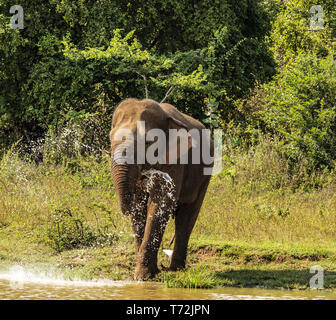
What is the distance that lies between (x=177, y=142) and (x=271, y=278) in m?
2.31

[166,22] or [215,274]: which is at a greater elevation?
[166,22]

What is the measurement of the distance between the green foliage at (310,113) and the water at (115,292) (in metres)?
8.15

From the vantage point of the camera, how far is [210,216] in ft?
44.4

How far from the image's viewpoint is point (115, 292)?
8492mm

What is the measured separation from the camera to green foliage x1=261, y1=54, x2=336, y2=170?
55.2 feet

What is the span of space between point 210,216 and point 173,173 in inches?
162

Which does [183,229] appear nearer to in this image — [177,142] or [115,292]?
[177,142]

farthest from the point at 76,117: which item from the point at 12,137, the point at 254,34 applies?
the point at 254,34

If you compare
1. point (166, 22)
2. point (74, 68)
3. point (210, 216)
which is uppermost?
point (166, 22)

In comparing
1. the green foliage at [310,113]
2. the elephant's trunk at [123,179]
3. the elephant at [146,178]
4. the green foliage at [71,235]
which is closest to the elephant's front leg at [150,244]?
the elephant at [146,178]

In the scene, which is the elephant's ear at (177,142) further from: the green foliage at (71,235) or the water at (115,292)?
the green foliage at (71,235)

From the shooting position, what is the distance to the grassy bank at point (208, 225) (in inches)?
407

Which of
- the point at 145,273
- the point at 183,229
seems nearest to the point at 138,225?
the point at 145,273
